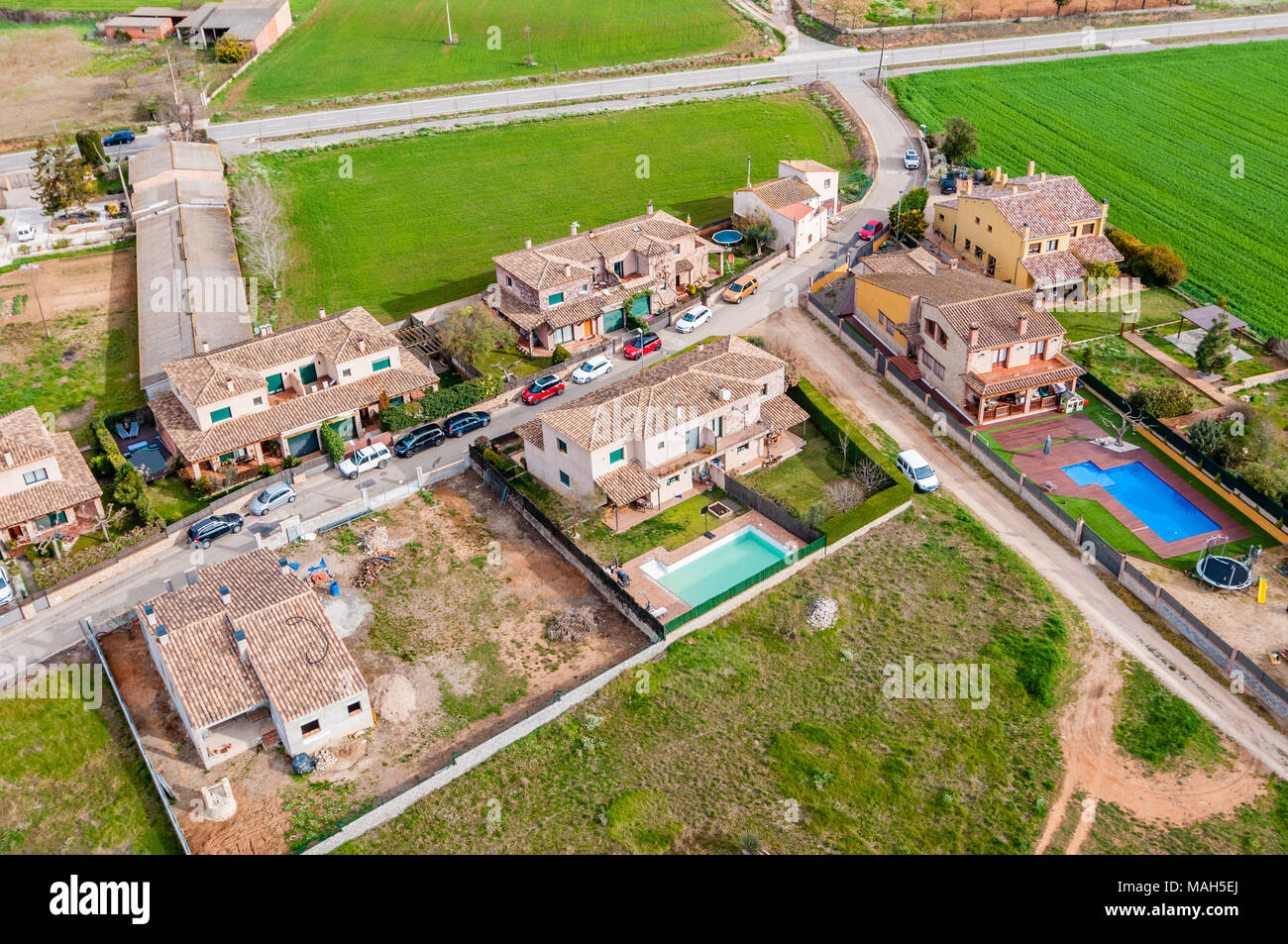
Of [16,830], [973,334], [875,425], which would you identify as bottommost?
[16,830]

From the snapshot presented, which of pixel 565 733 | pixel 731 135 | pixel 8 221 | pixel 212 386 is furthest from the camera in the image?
pixel 731 135

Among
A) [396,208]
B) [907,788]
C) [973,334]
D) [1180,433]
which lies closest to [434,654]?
[907,788]

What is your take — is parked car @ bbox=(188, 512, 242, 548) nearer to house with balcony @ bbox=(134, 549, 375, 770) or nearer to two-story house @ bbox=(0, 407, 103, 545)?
two-story house @ bbox=(0, 407, 103, 545)

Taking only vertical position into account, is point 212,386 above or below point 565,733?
Answer: above

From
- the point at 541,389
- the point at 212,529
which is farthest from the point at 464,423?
the point at 212,529

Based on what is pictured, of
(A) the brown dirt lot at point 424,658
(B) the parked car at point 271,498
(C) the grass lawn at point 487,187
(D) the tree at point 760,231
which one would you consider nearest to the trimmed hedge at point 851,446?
(A) the brown dirt lot at point 424,658

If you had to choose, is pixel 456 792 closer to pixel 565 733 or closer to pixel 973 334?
pixel 565 733

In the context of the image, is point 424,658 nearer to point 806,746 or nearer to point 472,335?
point 806,746
